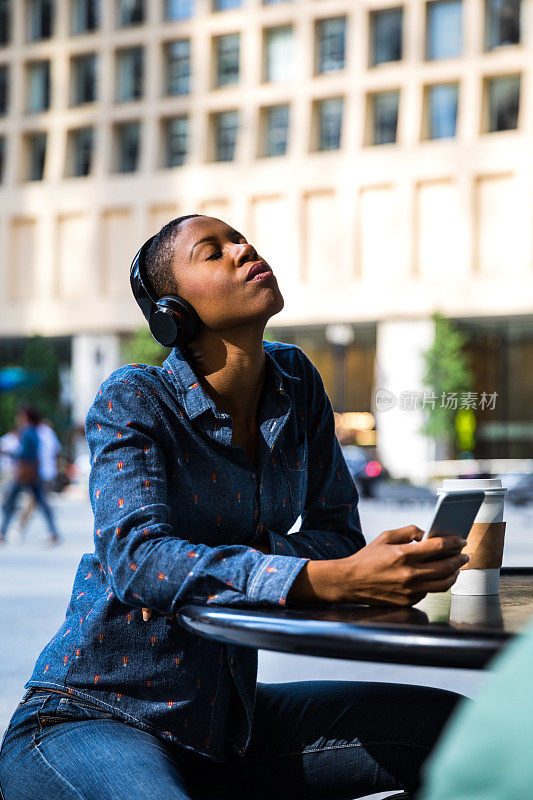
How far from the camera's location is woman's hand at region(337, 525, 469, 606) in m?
1.73

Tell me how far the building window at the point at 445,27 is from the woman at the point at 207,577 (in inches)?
1529

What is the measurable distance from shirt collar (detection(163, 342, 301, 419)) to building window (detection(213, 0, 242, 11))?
139 feet

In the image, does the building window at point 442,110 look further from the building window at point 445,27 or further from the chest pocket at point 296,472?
the chest pocket at point 296,472

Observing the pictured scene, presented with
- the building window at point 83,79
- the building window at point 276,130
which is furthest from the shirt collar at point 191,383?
the building window at point 83,79

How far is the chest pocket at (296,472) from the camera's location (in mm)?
2232

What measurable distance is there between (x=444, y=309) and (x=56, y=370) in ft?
46.7

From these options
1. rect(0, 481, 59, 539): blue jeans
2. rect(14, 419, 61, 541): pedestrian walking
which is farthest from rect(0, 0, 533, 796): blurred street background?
rect(0, 481, 59, 539): blue jeans

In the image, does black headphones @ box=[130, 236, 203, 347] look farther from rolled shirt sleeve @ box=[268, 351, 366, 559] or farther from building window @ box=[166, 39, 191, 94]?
building window @ box=[166, 39, 191, 94]

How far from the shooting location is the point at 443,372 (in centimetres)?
3516

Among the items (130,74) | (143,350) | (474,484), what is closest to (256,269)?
(474,484)

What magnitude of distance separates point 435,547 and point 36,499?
1380 cm

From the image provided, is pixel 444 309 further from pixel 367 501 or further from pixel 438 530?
pixel 438 530

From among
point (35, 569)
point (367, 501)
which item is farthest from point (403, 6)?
point (35, 569)

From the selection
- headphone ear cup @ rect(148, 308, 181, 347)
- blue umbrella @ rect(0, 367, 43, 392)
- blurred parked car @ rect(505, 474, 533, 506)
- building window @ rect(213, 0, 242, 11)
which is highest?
building window @ rect(213, 0, 242, 11)
